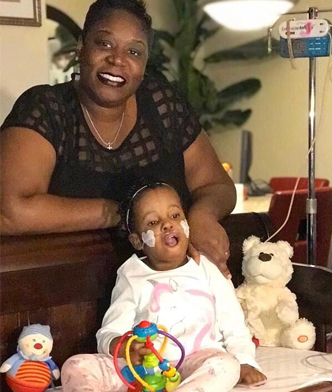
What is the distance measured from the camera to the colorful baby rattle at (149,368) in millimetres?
1344

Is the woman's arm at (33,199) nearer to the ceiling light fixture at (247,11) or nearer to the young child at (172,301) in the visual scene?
the young child at (172,301)

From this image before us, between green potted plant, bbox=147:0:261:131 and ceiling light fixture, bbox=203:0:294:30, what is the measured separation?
61 cm

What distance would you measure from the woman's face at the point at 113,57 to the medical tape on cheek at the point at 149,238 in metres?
0.38

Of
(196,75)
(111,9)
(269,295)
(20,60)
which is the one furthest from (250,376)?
(196,75)

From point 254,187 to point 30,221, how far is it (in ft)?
7.86

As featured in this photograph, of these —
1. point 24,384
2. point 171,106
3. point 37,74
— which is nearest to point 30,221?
point 24,384

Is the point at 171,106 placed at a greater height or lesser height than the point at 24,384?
greater

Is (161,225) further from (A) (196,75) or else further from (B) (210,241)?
(A) (196,75)

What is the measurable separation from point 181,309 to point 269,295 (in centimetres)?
39

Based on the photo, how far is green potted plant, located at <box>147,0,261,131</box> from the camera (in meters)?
4.27

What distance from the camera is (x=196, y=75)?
4.30 meters

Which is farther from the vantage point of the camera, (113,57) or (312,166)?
(312,166)

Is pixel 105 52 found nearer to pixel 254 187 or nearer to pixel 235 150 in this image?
pixel 254 187

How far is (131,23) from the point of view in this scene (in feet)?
5.49
